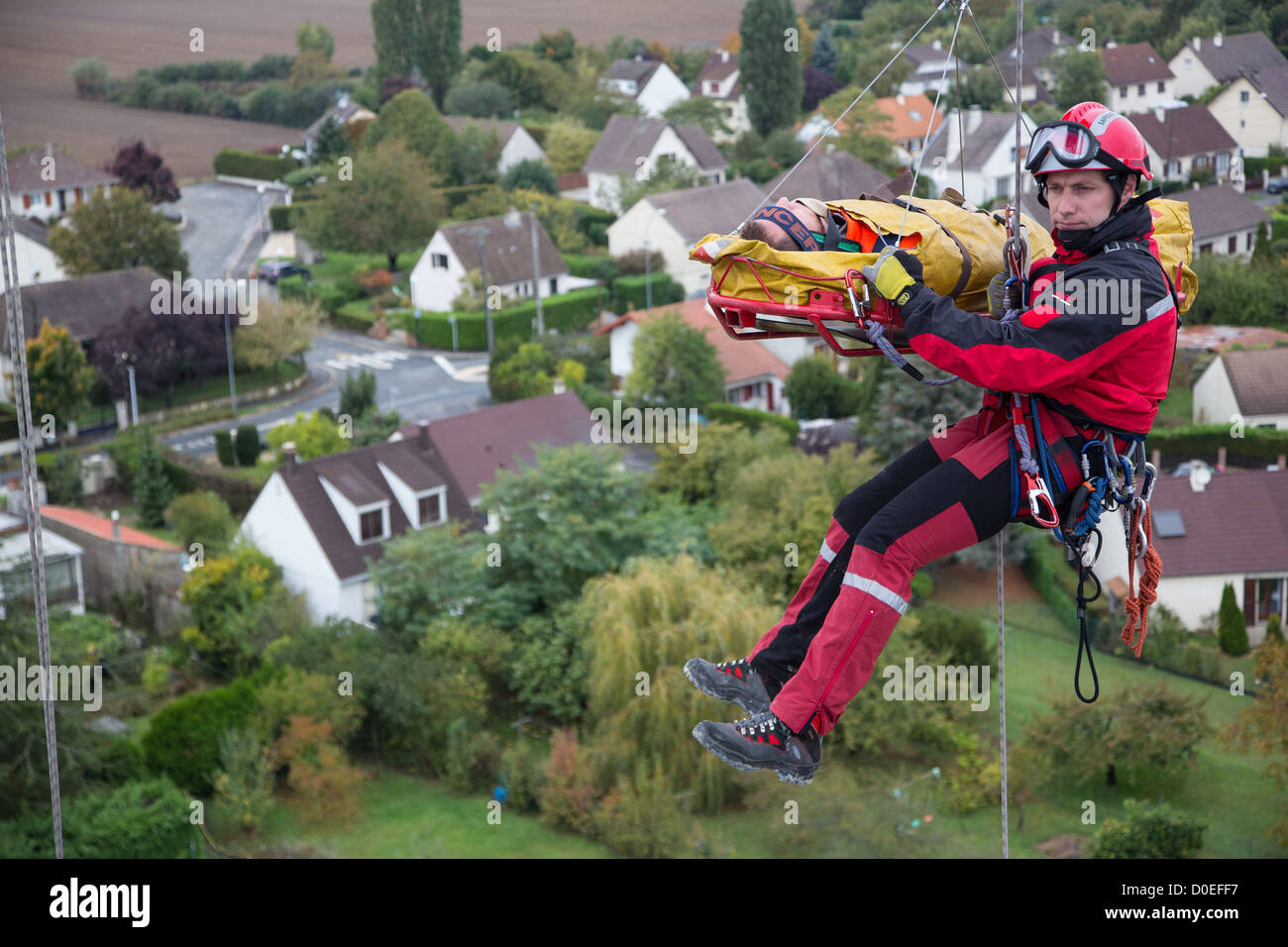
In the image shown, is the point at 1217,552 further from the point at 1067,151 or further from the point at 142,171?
the point at 142,171

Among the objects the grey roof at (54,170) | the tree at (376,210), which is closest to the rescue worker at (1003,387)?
the tree at (376,210)

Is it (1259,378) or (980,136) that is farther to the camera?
(980,136)

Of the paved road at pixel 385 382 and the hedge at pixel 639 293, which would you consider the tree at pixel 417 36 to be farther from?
the hedge at pixel 639 293

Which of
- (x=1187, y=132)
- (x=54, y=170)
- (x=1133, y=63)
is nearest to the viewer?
(x=1187, y=132)

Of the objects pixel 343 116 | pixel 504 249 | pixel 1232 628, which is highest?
pixel 343 116

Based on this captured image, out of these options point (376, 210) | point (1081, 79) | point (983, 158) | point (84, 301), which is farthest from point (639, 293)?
point (1081, 79)

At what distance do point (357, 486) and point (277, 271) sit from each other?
1135 inches

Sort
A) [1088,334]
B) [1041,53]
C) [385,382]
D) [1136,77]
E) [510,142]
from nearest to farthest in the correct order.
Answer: [1088,334] → [385,382] → [1136,77] → [510,142] → [1041,53]

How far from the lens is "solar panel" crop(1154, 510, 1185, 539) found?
96.5 ft

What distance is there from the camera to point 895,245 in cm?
632

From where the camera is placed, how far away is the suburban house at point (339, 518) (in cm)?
2867

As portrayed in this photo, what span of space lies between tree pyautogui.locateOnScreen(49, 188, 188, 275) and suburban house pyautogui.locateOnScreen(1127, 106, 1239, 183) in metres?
33.6

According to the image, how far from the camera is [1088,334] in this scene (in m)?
5.74

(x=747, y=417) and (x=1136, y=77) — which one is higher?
(x=1136, y=77)
